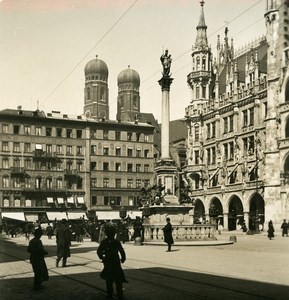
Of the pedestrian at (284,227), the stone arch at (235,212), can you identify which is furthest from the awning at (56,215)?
the pedestrian at (284,227)

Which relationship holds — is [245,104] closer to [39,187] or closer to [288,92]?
[288,92]

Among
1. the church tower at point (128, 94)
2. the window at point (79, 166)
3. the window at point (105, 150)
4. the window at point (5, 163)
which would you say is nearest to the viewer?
the window at point (5, 163)

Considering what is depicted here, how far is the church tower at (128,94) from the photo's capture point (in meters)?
127

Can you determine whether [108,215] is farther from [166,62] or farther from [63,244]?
[63,244]

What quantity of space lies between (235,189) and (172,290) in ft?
150

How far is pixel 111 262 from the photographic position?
1040 centimetres

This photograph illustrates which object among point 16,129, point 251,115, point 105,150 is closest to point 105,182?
point 105,150

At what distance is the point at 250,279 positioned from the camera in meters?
13.2

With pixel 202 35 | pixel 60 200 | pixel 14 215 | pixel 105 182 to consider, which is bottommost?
pixel 14 215

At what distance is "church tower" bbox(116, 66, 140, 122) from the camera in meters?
127

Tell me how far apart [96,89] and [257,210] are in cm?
7825

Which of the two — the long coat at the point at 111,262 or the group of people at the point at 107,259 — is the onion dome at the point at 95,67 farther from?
the long coat at the point at 111,262

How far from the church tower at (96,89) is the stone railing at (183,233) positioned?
95924 millimetres

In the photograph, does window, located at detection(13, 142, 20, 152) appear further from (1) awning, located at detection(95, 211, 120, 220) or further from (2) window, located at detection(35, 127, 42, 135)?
(1) awning, located at detection(95, 211, 120, 220)
